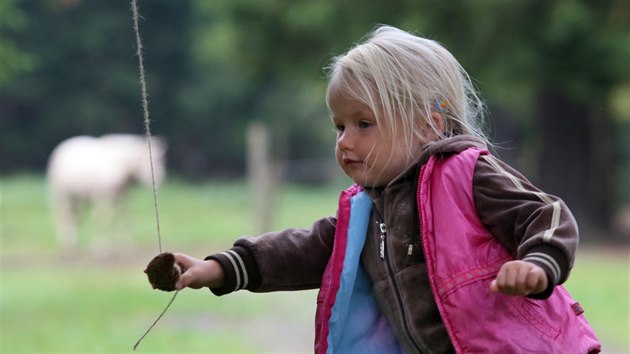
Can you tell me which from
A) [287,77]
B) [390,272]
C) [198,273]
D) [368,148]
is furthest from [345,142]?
[287,77]

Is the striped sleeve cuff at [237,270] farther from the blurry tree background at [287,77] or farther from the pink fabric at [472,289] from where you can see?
the blurry tree background at [287,77]

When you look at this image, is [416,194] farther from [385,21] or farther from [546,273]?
[385,21]

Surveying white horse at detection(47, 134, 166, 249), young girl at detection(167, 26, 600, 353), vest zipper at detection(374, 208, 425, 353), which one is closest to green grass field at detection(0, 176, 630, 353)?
white horse at detection(47, 134, 166, 249)

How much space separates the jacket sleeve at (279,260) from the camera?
2859 mm

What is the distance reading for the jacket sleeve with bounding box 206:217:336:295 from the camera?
2859 mm

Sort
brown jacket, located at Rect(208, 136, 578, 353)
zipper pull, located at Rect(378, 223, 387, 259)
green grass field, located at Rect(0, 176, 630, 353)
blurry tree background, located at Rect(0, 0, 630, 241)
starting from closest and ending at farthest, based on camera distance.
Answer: brown jacket, located at Rect(208, 136, 578, 353), zipper pull, located at Rect(378, 223, 387, 259), green grass field, located at Rect(0, 176, 630, 353), blurry tree background, located at Rect(0, 0, 630, 241)

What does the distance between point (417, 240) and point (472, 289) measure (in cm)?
21

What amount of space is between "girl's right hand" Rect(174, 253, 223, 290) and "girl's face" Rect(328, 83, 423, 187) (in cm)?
43

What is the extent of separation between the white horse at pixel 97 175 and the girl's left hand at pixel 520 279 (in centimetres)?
1349

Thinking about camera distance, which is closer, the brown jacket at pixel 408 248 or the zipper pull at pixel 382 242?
the brown jacket at pixel 408 248

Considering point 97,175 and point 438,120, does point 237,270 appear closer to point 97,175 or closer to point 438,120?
point 438,120

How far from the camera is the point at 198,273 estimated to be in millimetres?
2768

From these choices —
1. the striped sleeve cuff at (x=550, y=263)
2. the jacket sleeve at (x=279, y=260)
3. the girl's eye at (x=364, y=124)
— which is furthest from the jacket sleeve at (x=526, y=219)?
the jacket sleeve at (x=279, y=260)

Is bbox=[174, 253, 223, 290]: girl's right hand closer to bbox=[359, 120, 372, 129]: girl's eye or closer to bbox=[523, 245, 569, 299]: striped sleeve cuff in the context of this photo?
bbox=[359, 120, 372, 129]: girl's eye
